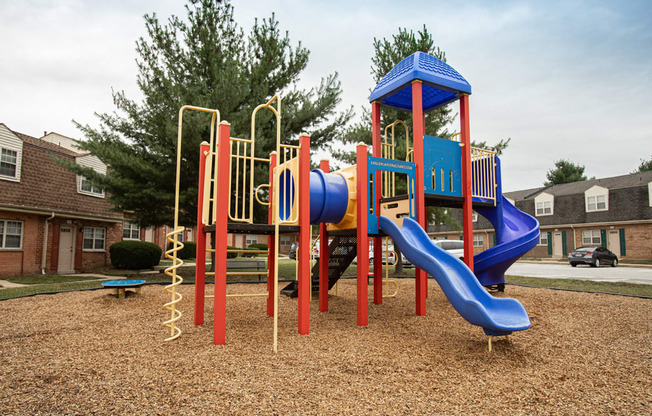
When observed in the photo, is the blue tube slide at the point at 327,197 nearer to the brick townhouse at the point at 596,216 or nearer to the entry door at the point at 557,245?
the brick townhouse at the point at 596,216

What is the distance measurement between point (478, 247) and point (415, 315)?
30005 millimetres

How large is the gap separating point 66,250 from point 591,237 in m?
32.7

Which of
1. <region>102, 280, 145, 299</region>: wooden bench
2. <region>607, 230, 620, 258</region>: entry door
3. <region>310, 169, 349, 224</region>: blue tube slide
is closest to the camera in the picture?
<region>310, 169, 349, 224</region>: blue tube slide

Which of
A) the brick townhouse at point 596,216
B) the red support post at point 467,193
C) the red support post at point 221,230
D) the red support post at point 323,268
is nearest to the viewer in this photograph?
the red support post at point 221,230

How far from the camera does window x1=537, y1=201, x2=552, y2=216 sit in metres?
31.2

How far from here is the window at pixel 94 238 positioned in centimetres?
1730

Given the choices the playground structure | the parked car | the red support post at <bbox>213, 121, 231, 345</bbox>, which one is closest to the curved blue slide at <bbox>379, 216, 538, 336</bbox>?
the playground structure

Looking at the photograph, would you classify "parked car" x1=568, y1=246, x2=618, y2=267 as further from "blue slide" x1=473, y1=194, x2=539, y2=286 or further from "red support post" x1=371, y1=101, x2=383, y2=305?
"red support post" x1=371, y1=101, x2=383, y2=305

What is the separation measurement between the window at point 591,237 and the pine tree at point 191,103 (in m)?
23.9

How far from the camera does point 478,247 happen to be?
1346 inches

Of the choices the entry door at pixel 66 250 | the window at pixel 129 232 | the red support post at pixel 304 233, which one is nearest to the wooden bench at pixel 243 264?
the red support post at pixel 304 233

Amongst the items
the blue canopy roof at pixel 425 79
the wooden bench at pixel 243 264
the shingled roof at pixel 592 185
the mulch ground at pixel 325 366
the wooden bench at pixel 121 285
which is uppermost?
the shingled roof at pixel 592 185

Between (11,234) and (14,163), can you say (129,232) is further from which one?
(14,163)

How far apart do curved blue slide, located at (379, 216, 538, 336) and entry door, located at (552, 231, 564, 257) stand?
29.3 metres
